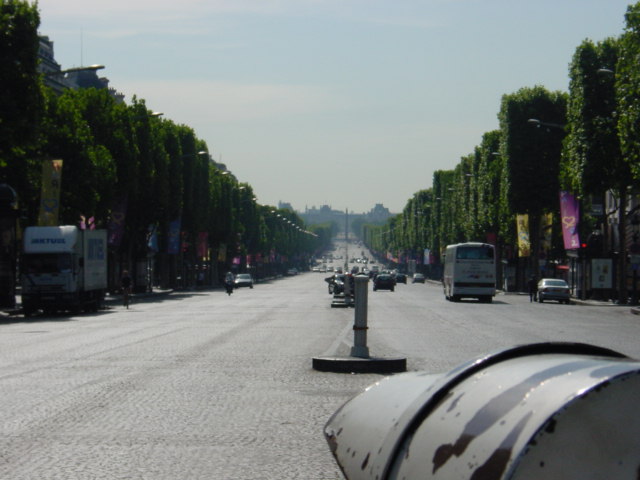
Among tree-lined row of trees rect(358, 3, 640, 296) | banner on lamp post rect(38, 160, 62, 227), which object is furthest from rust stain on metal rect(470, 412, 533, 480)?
banner on lamp post rect(38, 160, 62, 227)

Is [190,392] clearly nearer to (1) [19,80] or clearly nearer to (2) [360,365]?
(2) [360,365]

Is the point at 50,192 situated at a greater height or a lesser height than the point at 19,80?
lesser

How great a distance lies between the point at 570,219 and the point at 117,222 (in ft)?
85.3

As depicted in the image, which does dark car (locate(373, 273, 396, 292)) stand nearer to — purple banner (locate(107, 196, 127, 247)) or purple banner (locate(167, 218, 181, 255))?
purple banner (locate(167, 218, 181, 255))

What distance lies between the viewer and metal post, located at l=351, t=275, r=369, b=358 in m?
16.6

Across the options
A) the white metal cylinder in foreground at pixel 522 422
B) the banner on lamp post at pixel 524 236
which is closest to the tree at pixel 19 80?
the white metal cylinder in foreground at pixel 522 422

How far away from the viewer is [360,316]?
17.0 m

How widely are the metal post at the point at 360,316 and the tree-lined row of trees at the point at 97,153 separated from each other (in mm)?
26443

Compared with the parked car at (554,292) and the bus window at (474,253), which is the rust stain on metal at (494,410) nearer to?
the bus window at (474,253)

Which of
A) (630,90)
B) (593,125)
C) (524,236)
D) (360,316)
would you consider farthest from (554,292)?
(360,316)

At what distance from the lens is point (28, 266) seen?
139ft

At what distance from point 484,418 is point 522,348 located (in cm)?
46

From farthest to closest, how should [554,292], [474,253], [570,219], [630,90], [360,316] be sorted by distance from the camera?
[474,253]
[554,292]
[570,219]
[630,90]
[360,316]

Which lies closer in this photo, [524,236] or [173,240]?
[524,236]
